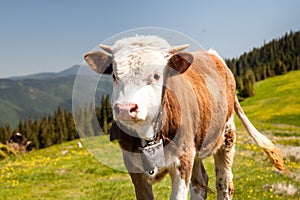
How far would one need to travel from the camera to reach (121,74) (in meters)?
4.11

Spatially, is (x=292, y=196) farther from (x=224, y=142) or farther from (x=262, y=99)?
(x=262, y=99)

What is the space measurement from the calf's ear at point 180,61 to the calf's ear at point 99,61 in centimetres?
78

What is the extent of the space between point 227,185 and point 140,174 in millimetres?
3123

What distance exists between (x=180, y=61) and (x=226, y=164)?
361cm

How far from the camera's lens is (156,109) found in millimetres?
4203

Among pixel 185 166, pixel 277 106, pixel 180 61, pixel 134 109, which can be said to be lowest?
pixel 277 106

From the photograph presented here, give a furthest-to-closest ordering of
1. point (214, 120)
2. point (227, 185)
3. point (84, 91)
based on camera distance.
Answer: point (227, 185), point (214, 120), point (84, 91)

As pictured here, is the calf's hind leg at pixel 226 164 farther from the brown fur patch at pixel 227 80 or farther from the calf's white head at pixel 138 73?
the calf's white head at pixel 138 73

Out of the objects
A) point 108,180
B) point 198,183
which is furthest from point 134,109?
point 108,180

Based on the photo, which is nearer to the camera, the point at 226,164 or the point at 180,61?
the point at 180,61

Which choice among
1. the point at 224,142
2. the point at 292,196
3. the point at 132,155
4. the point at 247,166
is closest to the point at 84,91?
the point at 132,155

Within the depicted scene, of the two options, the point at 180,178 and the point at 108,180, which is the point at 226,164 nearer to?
the point at 180,178

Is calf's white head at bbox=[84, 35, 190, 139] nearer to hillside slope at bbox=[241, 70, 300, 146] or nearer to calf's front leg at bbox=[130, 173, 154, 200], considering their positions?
calf's front leg at bbox=[130, 173, 154, 200]

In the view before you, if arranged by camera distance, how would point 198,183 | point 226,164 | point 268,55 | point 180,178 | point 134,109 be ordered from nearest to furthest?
point 134,109 < point 180,178 < point 198,183 < point 226,164 < point 268,55
